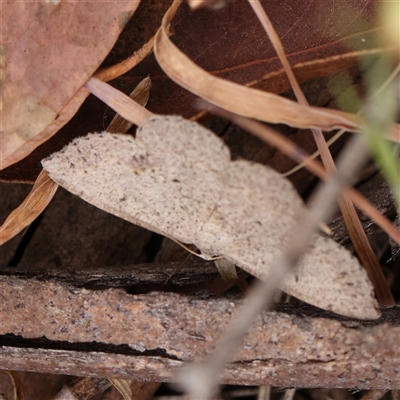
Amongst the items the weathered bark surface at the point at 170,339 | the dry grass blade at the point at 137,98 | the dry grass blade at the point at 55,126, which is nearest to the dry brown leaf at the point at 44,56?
the dry grass blade at the point at 55,126

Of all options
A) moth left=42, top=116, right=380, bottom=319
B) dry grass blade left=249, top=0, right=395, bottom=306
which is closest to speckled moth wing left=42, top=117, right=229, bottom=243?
moth left=42, top=116, right=380, bottom=319

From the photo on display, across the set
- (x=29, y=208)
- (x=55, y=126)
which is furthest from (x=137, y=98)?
(x=29, y=208)

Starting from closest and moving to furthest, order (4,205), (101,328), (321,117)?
(321,117), (101,328), (4,205)

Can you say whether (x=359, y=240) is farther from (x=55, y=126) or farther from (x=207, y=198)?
(x=55, y=126)

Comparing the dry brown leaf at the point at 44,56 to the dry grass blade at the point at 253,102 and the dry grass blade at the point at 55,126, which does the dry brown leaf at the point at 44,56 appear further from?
the dry grass blade at the point at 253,102

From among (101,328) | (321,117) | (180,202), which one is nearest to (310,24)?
(321,117)

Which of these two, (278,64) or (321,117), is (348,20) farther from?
(321,117)
